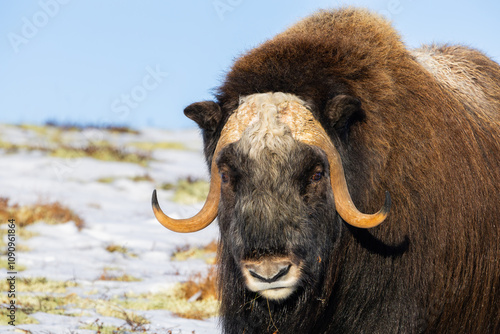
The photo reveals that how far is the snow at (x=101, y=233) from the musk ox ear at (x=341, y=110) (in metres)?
1.11

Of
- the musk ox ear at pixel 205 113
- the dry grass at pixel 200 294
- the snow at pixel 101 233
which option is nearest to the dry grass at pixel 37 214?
the snow at pixel 101 233

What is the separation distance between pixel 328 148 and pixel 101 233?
21.3 ft

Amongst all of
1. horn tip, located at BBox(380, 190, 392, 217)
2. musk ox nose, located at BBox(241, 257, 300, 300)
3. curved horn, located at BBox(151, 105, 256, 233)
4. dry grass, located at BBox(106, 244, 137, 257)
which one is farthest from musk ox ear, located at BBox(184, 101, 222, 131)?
dry grass, located at BBox(106, 244, 137, 257)

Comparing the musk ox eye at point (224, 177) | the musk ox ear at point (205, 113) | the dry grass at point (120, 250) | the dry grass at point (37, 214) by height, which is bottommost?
the dry grass at point (120, 250)

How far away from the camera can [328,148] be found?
3117 mm

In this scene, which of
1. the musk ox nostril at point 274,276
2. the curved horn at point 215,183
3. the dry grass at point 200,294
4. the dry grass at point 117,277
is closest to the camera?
the musk ox nostril at point 274,276

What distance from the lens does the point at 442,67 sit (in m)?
4.09

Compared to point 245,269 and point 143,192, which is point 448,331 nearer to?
point 245,269

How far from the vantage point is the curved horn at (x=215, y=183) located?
320 cm

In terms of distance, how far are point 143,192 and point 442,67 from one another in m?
8.91

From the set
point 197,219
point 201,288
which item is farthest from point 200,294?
point 197,219

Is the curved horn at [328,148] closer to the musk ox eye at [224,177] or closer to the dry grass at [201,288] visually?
the musk ox eye at [224,177]

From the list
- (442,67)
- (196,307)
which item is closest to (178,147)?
(196,307)

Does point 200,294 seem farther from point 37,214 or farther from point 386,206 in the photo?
point 37,214
